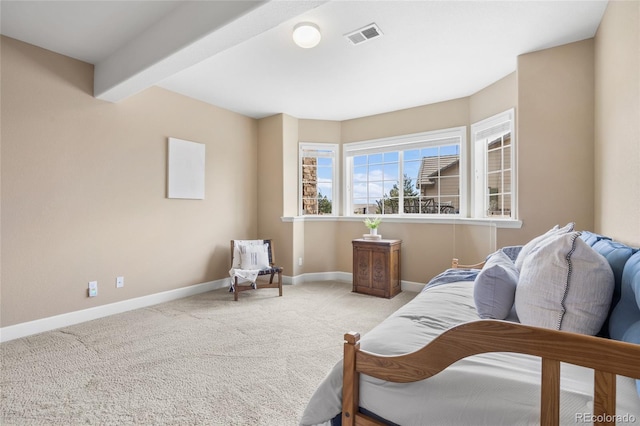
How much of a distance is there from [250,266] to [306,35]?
9.03 feet

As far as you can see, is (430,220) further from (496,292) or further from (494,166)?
(496,292)

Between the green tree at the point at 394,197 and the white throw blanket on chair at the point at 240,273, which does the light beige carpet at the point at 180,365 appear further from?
the green tree at the point at 394,197

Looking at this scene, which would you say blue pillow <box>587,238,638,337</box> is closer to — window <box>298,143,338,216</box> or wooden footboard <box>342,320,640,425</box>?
wooden footboard <box>342,320,640,425</box>

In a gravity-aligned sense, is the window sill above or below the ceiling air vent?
below

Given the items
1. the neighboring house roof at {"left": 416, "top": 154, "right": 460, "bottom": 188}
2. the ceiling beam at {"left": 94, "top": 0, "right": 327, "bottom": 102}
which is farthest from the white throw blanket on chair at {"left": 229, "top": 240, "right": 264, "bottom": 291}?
the neighboring house roof at {"left": 416, "top": 154, "right": 460, "bottom": 188}

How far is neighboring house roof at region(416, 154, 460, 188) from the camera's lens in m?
4.08

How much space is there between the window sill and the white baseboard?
0.86 metres

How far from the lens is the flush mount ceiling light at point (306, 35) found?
2357 mm

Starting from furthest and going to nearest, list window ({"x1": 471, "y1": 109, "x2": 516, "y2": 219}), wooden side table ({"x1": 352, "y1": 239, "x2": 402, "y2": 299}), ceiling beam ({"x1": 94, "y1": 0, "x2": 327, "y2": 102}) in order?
A: wooden side table ({"x1": 352, "y1": 239, "x2": 402, "y2": 299})
window ({"x1": 471, "y1": 109, "x2": 516, "y2": 219})
ceiling beam ({"x1": 94, "y1": 0, "x2": 327, "y2": 102})

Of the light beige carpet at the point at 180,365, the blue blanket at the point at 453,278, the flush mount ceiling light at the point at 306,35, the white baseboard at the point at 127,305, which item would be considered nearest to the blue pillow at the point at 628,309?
the blue blanket at the point at 453,278

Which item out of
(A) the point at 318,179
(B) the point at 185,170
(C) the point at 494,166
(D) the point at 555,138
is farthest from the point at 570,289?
(A) the point at 318,179

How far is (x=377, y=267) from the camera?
13.1ft

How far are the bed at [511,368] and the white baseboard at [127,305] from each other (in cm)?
295

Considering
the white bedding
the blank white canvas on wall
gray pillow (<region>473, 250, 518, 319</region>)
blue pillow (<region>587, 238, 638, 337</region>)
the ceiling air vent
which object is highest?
the ceiling air vent
